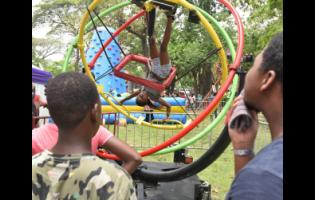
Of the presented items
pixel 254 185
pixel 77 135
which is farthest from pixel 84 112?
pixel 254 185

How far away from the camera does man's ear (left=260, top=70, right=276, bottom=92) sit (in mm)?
1114

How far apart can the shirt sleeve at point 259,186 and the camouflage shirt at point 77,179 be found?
1.99ft

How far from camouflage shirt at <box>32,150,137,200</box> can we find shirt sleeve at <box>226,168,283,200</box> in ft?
1.99

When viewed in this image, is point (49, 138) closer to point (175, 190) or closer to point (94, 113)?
point (94, 113)

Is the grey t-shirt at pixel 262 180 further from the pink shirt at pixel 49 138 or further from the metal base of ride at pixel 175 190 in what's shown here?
the metal base of ride at pixel 175 190

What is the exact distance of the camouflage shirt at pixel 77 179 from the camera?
55.9 inches

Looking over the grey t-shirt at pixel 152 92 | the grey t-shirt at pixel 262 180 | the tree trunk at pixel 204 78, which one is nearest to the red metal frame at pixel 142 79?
the grey t-shirt at pixel 152 92

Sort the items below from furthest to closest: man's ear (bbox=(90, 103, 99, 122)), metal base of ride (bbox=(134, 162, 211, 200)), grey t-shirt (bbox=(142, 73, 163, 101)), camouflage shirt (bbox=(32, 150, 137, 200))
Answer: grey t-shirt (bbox=(142, 73, 163, 101)) < metal base of ride (bbox=(134, 162, 211, 200)) < man's ear (bbox=(90, 103, 99, 122)) < camouflage shirt (bbox=(32, 150, 137, 200))

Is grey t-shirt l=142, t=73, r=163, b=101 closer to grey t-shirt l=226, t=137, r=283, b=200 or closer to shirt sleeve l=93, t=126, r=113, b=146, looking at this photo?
shirt sleeve l=93, t=126, r=113, b=146

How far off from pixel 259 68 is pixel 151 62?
364cm

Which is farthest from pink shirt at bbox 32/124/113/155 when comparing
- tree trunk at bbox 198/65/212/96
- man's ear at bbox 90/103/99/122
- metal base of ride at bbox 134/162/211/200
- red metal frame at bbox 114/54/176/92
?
tree trunk at bbox 198/65/212/96

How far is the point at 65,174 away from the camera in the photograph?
56.1 inches

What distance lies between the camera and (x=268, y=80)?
1.13 meters
